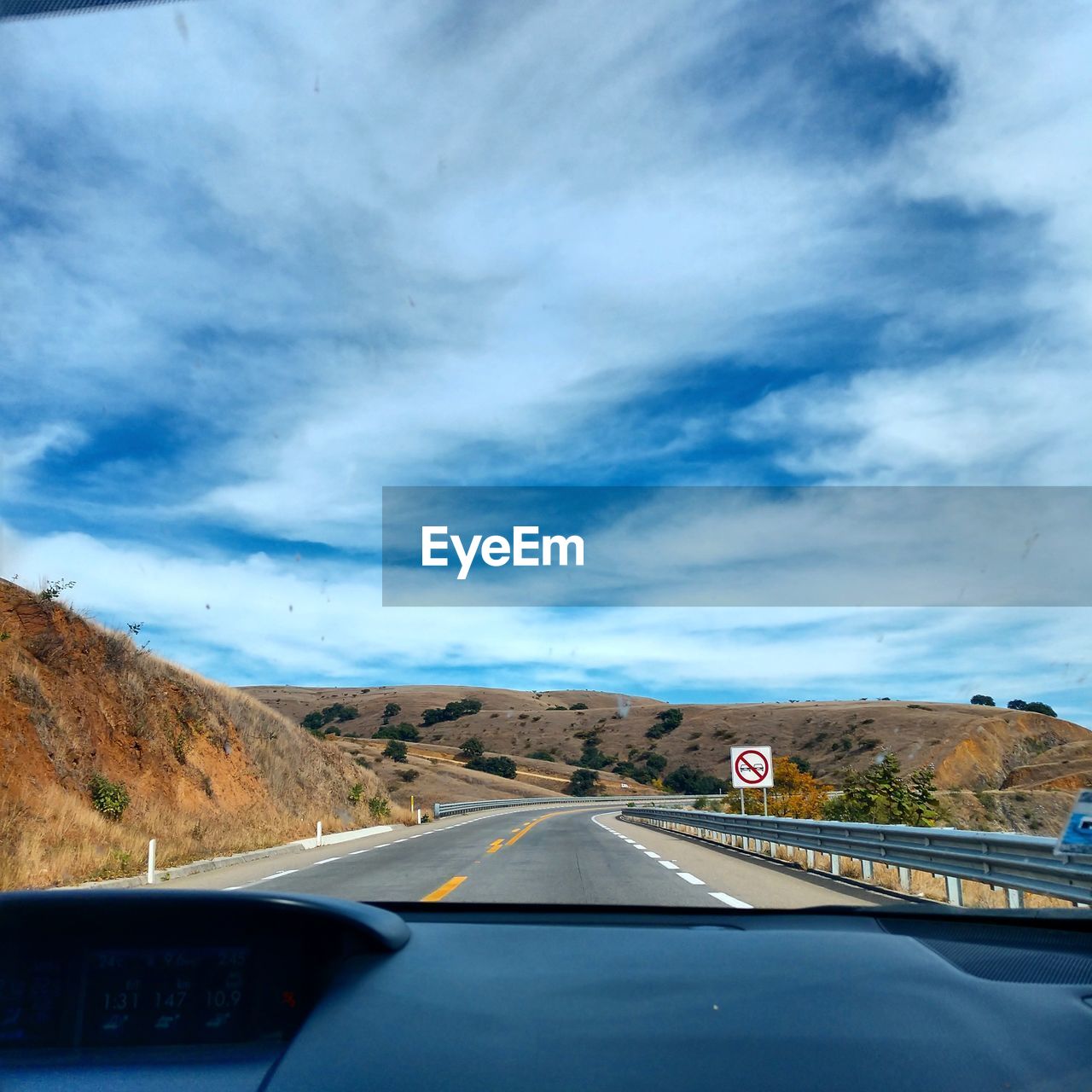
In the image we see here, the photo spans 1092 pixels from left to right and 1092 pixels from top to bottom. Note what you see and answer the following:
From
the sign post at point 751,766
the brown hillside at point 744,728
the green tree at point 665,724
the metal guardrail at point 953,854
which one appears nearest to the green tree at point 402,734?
the brown hillside at point 744,728

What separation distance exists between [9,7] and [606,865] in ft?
49.4

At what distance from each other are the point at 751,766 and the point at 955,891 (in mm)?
15285

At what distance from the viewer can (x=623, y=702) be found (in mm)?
163000

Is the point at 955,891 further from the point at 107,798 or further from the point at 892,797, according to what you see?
the point at 107,798

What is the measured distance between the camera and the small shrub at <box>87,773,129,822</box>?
2264 centimetres

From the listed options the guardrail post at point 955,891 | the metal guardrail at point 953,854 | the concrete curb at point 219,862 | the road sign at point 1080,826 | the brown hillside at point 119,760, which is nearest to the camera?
the road sign at point 1080,826

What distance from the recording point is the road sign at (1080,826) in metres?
3.35

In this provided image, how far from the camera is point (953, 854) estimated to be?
10656 mm

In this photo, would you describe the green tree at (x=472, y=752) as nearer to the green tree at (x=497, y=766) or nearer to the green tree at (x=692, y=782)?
the green tree at (x=497, y=766)

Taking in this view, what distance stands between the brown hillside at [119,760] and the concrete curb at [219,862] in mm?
460

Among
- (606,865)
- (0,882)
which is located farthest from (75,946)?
(606,865)

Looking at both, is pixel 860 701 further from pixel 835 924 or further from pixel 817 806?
pixel 835 924

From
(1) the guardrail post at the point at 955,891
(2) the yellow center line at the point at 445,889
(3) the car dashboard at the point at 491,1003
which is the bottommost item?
(2) the yellow center line at the point at 445,889

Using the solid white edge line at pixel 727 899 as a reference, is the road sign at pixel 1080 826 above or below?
above
